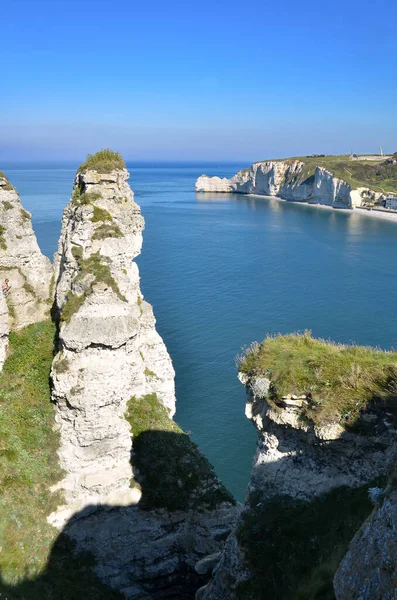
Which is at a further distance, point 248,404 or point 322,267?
point 322,267

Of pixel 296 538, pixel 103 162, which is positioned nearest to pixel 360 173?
pixel 103 162

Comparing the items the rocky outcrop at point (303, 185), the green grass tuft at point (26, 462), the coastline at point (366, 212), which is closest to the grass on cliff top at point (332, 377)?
the green grass tuft at point (26, 462)

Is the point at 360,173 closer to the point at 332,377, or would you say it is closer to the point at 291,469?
the point at 332,377

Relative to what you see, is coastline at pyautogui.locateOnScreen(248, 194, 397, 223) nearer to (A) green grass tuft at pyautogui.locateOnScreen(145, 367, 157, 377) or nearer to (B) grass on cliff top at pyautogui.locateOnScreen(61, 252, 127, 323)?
(A) green grass tuft at pyautogui.locateOnScreen(145, 367, 157, 377)

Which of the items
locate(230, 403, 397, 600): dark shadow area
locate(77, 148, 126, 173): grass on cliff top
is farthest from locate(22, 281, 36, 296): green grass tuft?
locate(230, 403, 397, 600): dark shadow area

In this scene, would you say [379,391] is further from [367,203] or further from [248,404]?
[367,203]

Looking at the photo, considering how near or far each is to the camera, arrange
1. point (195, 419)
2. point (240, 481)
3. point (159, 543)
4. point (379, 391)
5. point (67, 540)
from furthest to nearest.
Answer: point (195, 419) < point (240, 481) < point (159, 543) < point (67, 540) < point (379, 391)

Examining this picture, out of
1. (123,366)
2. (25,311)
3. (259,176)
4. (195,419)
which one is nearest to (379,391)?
(123,366)
